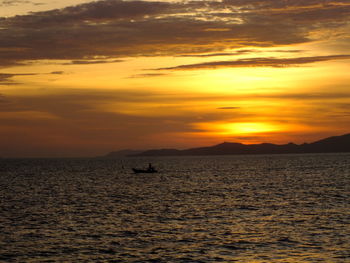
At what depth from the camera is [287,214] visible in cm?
5441

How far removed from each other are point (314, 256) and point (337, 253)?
6.42 ft

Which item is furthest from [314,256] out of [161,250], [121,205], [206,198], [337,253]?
[206,198]

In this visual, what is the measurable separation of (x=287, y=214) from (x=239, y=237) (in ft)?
49.9

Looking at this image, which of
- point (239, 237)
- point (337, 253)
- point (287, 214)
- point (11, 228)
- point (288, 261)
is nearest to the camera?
point (288, 261)

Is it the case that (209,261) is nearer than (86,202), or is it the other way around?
(209,261)

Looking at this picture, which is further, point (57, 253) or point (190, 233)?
point (190, 233)

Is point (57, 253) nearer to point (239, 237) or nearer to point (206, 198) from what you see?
point (239, 237)

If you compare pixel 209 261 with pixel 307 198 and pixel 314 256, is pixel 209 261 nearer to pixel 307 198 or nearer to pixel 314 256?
pixel 314 256

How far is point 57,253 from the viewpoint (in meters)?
36.3

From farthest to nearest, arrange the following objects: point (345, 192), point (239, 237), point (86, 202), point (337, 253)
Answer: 1. point (345, 192)
2. point (86, 202)
3. point (239, 237)
4. point (337, 253)

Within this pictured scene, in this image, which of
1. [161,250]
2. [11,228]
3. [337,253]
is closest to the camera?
[337,253]

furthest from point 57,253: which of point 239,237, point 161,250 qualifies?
point 239,237

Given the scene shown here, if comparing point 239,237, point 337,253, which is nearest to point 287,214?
point 239,237

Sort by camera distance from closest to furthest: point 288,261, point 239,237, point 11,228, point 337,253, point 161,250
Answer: point 288,261 → point 337,253 → point 161,250 → point 239,237 → point 11,228
